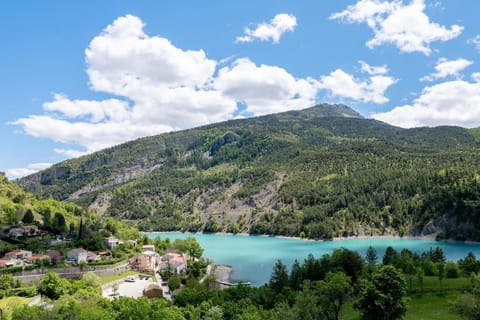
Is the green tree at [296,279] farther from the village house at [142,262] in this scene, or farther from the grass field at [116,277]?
the village house at [142,262]

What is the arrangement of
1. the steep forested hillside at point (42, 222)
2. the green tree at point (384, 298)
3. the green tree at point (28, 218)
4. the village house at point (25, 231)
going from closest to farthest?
the green tree at point (384, 298)
the steep forested hillside at point (42, 222)
the village house at point (25, 231)
the green tree at point (28, 218)

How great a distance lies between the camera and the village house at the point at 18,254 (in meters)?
66.3

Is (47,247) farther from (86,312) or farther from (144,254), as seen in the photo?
(86,312)

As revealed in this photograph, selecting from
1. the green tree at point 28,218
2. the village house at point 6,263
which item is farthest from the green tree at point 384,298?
the green tree at point 28,218

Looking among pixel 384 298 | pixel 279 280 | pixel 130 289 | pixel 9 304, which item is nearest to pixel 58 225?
pixel 130 289

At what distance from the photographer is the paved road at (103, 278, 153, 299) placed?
5712 centimetres

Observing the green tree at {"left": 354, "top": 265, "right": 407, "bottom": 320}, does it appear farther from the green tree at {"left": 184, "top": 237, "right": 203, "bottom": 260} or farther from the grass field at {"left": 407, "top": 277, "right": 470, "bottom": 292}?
the green tree at {"left": 184, "top": 237, "right": 203, "bottom": 260}

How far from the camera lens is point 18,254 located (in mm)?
67062

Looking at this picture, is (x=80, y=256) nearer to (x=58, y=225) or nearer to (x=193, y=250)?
(x=58, y=225)

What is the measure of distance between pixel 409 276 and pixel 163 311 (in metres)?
30.4

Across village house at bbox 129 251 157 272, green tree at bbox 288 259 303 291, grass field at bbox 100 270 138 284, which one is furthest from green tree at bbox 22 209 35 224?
green tree at bbox 288 259 303 291

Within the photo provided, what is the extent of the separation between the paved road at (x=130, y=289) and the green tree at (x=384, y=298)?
31.6 meters

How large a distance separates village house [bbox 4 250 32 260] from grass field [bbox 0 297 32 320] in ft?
53.6

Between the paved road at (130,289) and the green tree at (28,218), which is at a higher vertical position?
the green tree at (28,218)
